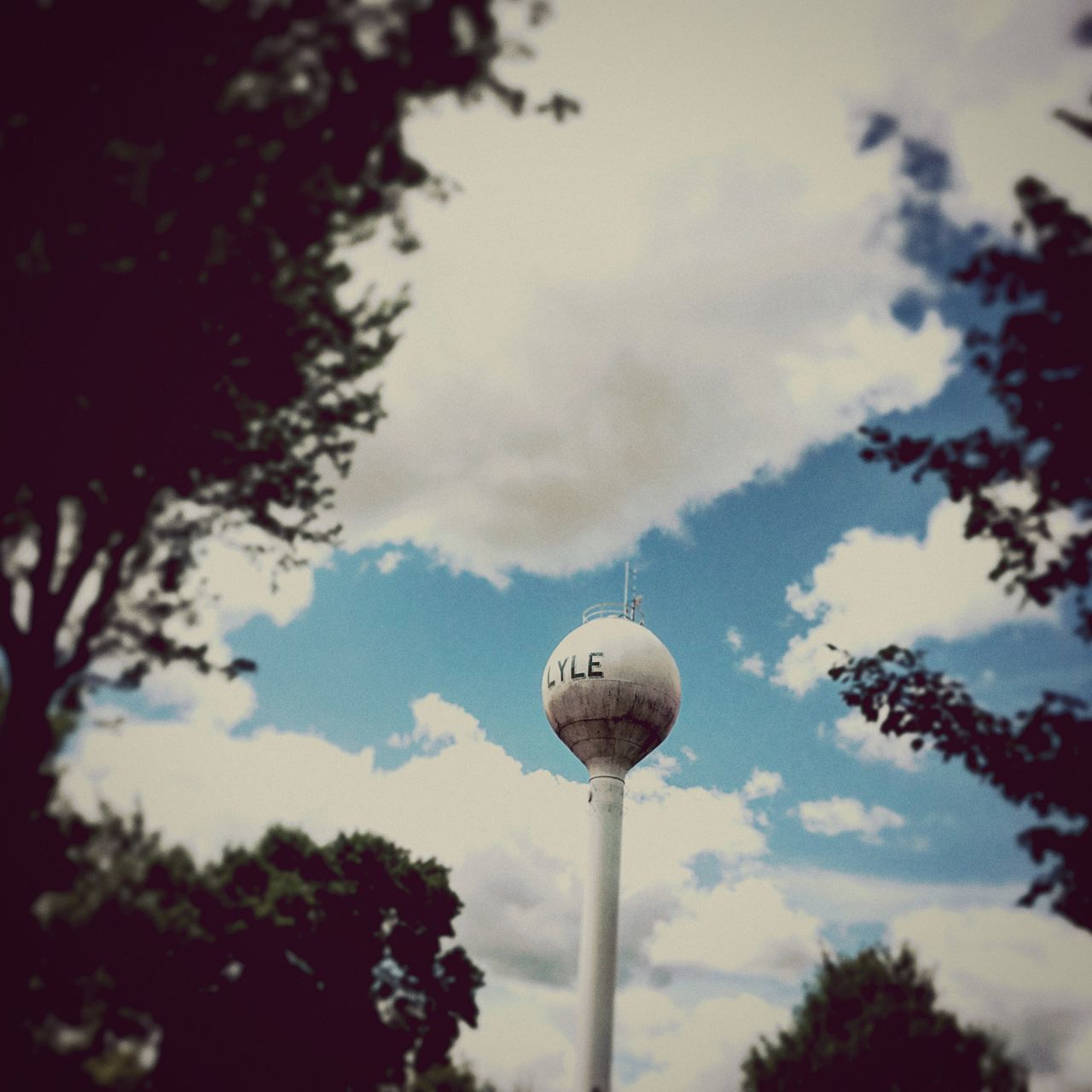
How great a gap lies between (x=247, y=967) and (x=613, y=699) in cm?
1406

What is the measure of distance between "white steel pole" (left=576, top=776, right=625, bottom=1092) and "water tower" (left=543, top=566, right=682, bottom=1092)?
0.03 meters

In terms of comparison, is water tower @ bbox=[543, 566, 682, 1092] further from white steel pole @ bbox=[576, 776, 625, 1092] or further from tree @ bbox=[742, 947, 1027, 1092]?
tree @ bbox=[742, 947, 1027, 1092]

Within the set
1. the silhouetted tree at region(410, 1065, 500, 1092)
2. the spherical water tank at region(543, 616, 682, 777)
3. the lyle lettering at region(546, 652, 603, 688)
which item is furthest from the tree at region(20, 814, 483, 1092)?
the lyle lettering at region(546, 652, 603, 688)

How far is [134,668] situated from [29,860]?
309cm

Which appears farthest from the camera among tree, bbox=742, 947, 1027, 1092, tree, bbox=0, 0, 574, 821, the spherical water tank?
the spherical water tank

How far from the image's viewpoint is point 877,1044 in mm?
19734

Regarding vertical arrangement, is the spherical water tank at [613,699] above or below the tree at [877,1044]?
above

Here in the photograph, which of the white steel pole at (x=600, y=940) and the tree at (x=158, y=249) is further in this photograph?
the white steel pole at (x=600, y=940)

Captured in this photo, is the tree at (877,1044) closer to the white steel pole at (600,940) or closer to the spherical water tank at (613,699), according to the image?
the white steel pole at (600,940)

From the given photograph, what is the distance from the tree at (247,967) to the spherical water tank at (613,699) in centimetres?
717

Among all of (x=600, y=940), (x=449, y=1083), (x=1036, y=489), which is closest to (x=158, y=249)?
Answer: (x=1036, y=489)

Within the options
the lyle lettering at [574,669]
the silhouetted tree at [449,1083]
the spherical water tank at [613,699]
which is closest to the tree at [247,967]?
the silhouetted tree at [449,1083]

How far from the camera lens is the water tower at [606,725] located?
29500mm

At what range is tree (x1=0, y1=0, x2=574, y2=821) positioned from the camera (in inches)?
400
